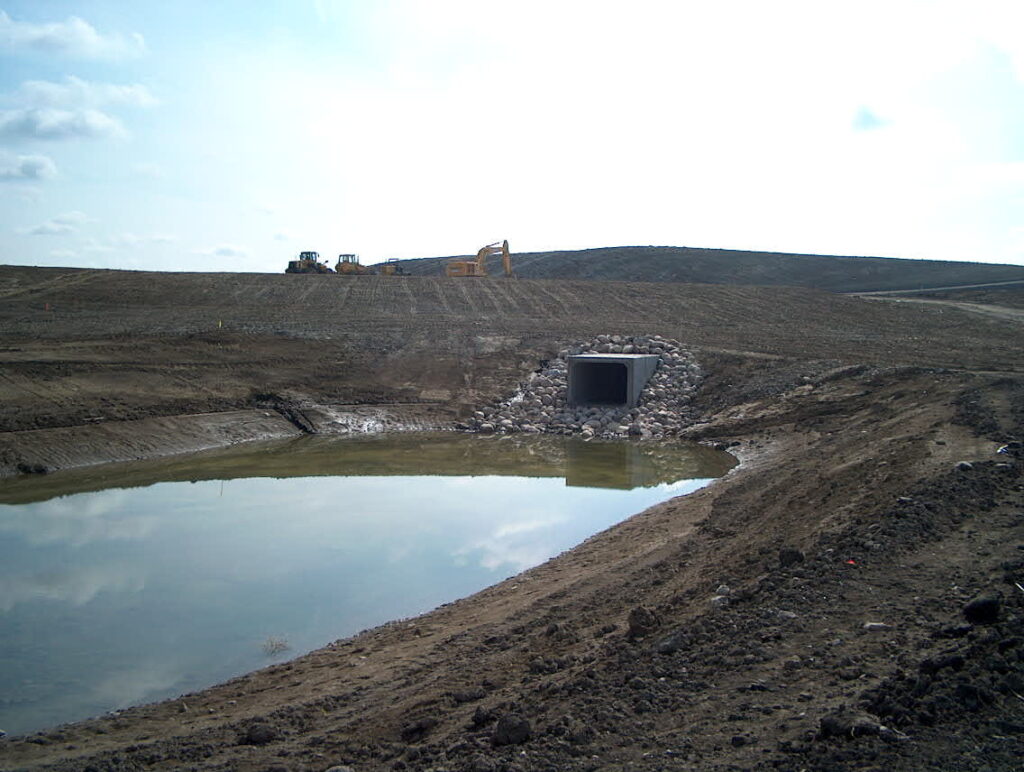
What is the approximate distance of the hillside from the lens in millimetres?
55406

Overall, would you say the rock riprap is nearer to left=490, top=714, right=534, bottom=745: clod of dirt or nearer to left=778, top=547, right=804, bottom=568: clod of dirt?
left=778, top=547, right=804, bottom=568: clod of dirt

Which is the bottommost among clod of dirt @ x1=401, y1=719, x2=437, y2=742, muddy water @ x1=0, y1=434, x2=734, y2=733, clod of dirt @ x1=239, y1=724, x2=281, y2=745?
muddy water @ x1=0, y1=434, x2=734, y2=733

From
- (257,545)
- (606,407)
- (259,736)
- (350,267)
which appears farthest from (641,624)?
(350,267)

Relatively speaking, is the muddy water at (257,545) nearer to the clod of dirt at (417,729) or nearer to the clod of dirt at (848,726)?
the clod of dirt at (417,729)

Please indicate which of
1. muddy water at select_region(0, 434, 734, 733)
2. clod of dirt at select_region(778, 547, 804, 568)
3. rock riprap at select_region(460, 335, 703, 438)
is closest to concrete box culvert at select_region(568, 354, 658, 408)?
rock riprap at select_region(460, 335, 703, 438)

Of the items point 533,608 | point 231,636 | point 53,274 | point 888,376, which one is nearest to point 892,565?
point 533,608

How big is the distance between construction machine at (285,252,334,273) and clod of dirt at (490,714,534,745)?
4235cm

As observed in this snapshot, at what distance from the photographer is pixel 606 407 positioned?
79.6 ft

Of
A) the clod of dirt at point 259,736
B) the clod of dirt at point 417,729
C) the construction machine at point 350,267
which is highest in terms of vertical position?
the construction machine at point 350,267

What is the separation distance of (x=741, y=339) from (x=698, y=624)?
921 inches

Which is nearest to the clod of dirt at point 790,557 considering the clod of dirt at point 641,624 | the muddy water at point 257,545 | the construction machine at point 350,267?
the clod of dirt at point 641,624

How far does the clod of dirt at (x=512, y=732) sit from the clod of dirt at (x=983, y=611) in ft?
9.16

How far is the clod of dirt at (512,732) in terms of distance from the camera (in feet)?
15.4

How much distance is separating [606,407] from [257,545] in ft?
45.4
